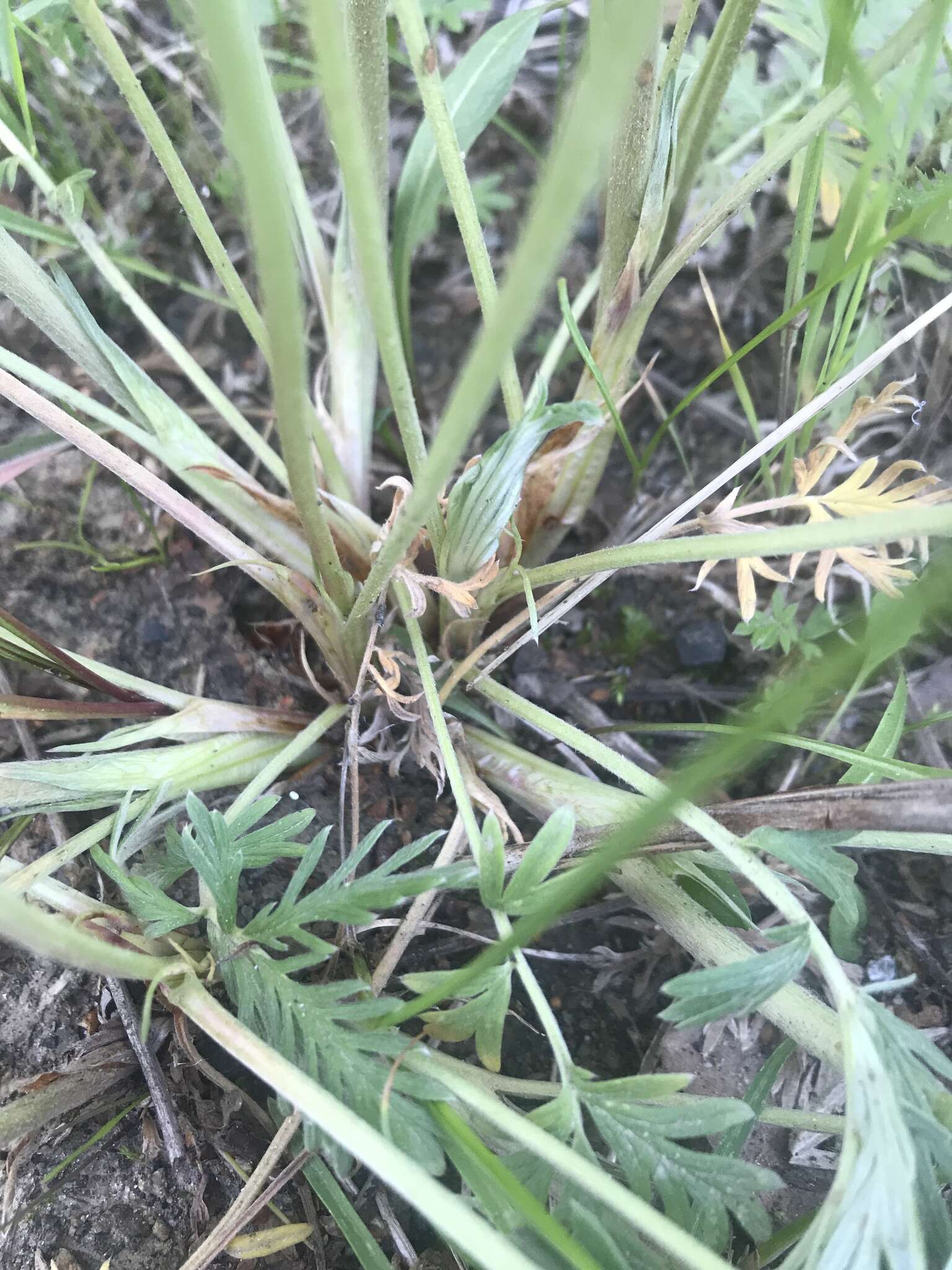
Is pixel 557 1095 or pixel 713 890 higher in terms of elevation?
pixel 713 890

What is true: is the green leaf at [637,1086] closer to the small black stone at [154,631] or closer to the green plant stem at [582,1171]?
the green plant stem at [582,1171]

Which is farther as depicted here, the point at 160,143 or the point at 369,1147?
the point at 160,143

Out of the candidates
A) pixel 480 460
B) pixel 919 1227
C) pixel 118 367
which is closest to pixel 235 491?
pixel 118 367

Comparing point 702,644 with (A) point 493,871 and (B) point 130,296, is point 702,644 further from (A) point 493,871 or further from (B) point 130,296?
(B) point 130,296

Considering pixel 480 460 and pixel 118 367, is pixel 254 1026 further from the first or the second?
pixel 118 367

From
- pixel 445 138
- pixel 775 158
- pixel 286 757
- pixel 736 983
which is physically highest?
pixel 775 158

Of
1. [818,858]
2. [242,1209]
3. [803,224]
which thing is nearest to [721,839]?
[818,858]
